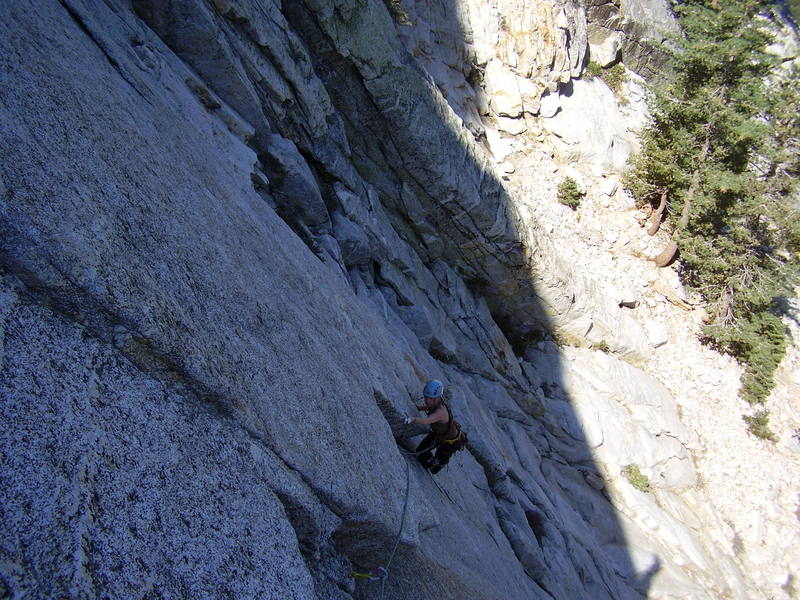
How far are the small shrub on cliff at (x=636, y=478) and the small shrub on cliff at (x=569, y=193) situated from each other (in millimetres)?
11531

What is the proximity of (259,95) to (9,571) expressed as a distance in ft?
31.8

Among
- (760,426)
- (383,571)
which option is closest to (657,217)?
(760,426)

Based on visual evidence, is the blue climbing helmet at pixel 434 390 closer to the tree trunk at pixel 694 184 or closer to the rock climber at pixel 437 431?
the rock climber at pixel 437 431

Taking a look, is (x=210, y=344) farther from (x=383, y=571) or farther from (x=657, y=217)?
(x=657, y=217)

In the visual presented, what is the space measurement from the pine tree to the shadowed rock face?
16.1 metres

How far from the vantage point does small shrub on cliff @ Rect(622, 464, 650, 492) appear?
17.2m

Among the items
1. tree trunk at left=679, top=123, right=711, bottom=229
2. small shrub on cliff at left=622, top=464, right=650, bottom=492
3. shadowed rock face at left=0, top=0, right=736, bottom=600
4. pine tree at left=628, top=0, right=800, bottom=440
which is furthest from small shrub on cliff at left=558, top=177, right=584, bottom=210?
shadowed rock face at left=0, top=0, right=736, bottom=600

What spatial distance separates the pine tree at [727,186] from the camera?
72.3 feet

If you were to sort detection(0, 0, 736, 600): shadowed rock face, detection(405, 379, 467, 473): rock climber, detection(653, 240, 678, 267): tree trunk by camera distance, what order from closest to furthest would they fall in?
detection(0, 0, 736, 600): shadowed rock face
detection(405, 379, 467, 473): rock climber
detection(653, 240, 678, 267): tree trunk

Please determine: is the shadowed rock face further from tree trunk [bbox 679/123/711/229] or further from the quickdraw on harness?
tree trunk [bbox 679/123/711/229]

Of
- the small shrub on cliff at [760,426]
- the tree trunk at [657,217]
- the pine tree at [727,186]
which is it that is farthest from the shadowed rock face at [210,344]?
the tree trunk at [657,217]

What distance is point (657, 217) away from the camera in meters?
23.8

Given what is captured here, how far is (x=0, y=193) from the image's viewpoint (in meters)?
3.26

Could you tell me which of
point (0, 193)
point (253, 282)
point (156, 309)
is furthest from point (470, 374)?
point (0, 193)
